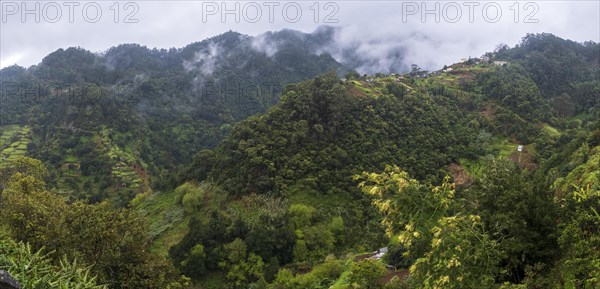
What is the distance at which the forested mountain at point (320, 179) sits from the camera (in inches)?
299

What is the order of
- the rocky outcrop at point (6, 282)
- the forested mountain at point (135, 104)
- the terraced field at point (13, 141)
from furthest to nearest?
the terraced field at point (13, 141) < the forested mountain at point (135, 104) < the rocky outcrop at point (6, 282)

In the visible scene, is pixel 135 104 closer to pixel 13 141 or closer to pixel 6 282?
pixel 13 141

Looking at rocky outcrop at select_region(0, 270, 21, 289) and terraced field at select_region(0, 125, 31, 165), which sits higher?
rocky outcrop at select_region(0, 270, 21, 289)

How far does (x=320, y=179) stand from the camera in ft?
107

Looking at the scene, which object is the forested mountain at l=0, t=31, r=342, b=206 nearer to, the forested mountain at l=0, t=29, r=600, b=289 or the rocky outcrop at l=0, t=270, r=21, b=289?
the forested mountain at l=0, t=29, r=600, b=289

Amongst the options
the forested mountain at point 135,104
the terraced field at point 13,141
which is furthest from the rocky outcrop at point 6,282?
the terraced field at point 13,141

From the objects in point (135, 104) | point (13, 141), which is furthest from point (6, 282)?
point (135, 104)

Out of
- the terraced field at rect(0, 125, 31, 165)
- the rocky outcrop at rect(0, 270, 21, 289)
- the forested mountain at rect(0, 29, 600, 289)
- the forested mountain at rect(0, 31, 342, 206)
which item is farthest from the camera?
the terraced field at rect(0, 125, 31, 165)

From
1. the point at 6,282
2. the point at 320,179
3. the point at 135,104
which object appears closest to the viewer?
the point at 6,282

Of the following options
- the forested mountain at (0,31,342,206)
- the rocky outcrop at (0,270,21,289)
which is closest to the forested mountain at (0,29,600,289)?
the forested mountain at (0,31,342,206)

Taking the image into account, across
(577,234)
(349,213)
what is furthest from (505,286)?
(349,213)

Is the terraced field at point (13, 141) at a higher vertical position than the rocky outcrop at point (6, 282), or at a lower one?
lower

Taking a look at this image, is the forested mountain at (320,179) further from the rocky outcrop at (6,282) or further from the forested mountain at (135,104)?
the rocky outcrop at (6,282)

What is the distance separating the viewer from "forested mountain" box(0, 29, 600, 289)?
24.9 ft
